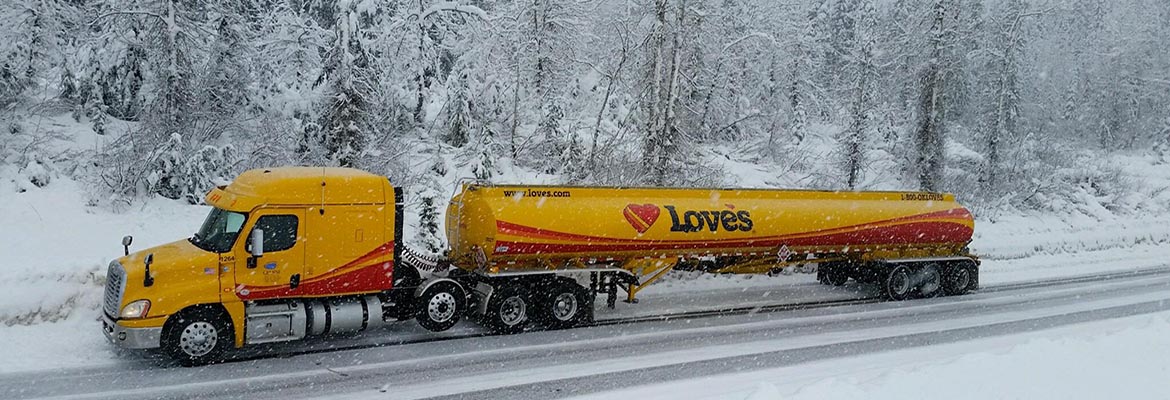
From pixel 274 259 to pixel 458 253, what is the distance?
3511mm

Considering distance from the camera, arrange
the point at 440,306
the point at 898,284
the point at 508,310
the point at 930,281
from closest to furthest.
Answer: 1. the point at 440,306
2. the point at 508,310
3. the point at 898,284
4. the point at 930,281

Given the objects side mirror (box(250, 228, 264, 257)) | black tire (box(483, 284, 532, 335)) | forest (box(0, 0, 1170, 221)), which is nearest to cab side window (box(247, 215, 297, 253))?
side mirror (box(250, 228, 264, 257))

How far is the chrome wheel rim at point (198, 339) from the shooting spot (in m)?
10.2

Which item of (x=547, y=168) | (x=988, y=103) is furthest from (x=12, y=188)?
(x=988, y=103)

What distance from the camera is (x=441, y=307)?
12.4 m

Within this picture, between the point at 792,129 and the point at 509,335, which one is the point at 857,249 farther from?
the point at 792,129

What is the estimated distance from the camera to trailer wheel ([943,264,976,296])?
17891 mm

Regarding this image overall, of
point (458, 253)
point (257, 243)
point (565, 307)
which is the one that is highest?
point (257, 243)

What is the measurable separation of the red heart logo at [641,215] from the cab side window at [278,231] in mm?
5613

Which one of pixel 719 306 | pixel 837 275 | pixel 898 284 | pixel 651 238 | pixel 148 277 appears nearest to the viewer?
pixel 148 277

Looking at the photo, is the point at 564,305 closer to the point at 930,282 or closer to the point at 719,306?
the point at 719,306

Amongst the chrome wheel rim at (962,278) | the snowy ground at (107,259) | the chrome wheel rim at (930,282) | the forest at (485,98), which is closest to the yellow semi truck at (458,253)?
Answer: the chrome wheel rim at (930,282)

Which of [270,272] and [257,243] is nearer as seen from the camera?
[257,243]

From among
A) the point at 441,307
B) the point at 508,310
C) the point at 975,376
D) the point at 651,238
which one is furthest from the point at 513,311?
the point at 975,376
